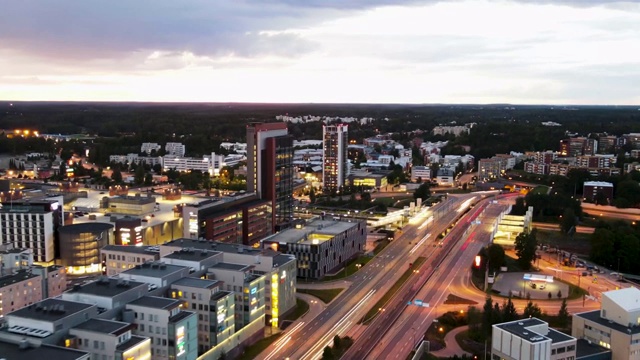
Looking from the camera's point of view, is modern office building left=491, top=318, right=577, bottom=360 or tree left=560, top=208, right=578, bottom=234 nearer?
modern office building left=491, top=318, right=577, bottom=360

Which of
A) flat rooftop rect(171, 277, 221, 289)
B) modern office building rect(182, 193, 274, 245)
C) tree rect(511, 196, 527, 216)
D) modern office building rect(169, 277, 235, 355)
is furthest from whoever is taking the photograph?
tree rect(511, 196, 527, 216)

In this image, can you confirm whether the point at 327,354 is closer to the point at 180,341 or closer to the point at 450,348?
the point at 450,348

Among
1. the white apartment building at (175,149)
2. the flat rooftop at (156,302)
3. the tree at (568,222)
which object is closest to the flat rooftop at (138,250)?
the flat rooftop at (156,302)

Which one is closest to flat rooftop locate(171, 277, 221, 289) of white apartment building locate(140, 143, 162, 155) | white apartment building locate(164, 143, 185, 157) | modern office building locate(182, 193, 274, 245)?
modern office building locate(182, 193, 274, 245)

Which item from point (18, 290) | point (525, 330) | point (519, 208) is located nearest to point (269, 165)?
point (18, 290)

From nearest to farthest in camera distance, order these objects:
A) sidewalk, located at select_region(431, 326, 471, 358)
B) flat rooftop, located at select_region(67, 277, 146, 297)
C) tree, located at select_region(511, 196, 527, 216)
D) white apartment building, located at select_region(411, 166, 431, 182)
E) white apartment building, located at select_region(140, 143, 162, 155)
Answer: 1. flat rooftop, located at select_region(67, 277, 146, 297)
2. sidewalk, located at select_region(431, 326, 471, 358)
3. tree, located at select_region(511, 196, 527, 216)
4. white apartment building, located at select_region(411, 166, 431, 182)
5. white apartment building, located at select_region(140, 143, 162, 155)

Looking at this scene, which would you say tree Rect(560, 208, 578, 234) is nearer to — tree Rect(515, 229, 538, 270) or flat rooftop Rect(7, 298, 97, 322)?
tree Rect(515, 229, 538, 270)

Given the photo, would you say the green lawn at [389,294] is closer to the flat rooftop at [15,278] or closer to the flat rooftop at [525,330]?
the flat rooftop at [525,330]
